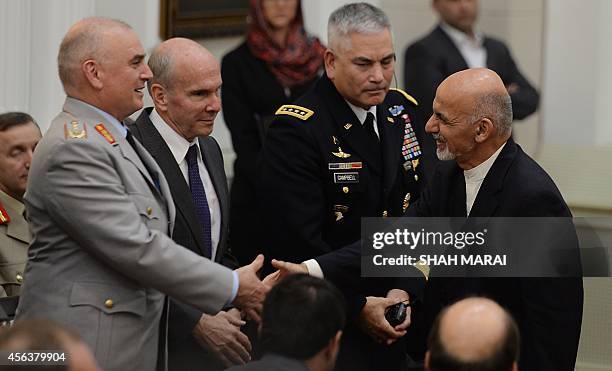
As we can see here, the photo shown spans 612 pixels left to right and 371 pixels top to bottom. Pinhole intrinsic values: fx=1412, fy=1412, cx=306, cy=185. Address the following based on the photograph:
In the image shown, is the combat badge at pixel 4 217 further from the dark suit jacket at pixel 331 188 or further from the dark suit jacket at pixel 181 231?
the dark suit jacket at pixel 331 188

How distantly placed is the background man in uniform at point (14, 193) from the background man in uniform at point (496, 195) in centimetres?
149

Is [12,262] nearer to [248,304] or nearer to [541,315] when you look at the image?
[248,304]

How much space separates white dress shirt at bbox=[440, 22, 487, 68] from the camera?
7.79 metres

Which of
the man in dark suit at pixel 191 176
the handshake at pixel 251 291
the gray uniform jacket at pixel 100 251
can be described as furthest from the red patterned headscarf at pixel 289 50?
the gray uniform jacket at pixel 100 251

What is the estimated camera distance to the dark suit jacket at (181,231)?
15.9 feet

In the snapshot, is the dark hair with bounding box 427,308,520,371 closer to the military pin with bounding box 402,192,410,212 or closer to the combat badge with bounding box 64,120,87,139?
the combat badge with bounding box 64,120,87,139

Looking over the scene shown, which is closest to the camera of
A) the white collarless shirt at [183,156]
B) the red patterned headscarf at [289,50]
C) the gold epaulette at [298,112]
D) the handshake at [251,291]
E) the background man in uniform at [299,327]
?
the background man in uniform at [299,327]

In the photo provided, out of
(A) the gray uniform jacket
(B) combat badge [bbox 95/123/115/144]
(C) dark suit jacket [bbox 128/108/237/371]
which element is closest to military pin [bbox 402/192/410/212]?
(C) dark suit jacket [bbox 128/108/237/371]

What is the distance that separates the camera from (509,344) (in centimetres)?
376

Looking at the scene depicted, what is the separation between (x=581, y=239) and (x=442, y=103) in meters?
2.80

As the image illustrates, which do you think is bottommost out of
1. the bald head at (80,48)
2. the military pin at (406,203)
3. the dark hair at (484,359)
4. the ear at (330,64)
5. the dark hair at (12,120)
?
the dark hair at (484,359)

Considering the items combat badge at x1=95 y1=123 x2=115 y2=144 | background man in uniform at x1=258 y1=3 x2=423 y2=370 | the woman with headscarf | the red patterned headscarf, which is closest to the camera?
combat badge at x1=95 y1=123 x2=115 y2=144

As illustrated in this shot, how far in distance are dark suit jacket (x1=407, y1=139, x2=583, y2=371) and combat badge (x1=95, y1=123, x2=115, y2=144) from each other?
4.19 ft

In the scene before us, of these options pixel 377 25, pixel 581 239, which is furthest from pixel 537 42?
pixel 377 25
